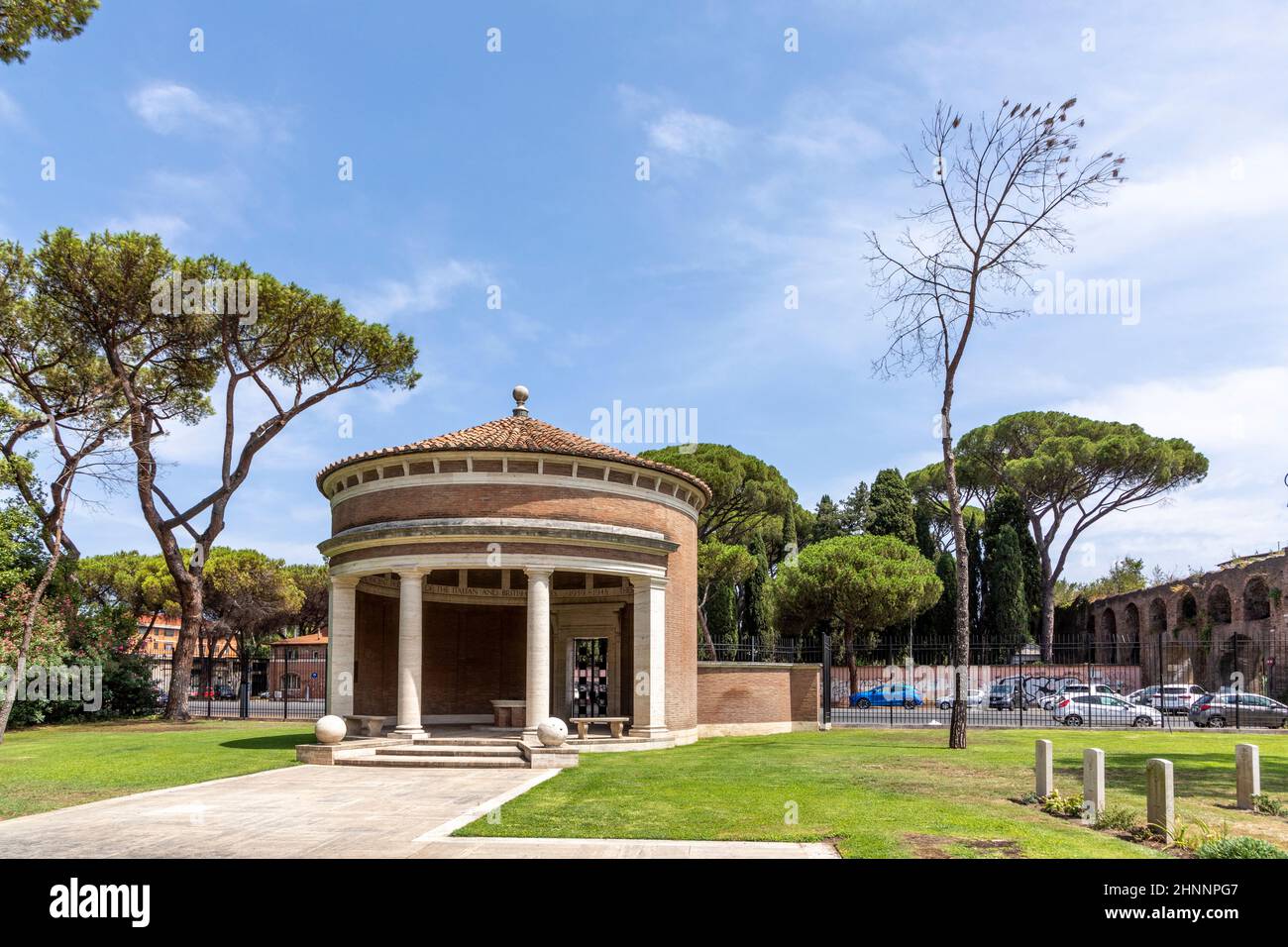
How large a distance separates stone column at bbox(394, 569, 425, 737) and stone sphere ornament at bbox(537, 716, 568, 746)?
3.36 meters

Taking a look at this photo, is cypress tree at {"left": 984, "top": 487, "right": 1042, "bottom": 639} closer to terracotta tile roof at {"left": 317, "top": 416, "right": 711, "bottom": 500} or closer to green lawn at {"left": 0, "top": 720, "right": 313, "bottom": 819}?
terracotta tile roof at {"left": 317, "top": 416, "right": 711, "bottom": 500}

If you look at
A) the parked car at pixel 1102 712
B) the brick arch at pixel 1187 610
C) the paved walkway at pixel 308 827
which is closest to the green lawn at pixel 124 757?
the paved walkway at pixel 308 827

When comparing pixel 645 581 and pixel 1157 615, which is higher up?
pixel 645 581

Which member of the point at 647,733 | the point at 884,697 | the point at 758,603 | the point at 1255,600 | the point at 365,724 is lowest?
the point at 884,697

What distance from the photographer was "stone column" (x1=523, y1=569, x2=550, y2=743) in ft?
70.4

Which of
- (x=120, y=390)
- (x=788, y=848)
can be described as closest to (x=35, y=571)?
(x=120, y=390)

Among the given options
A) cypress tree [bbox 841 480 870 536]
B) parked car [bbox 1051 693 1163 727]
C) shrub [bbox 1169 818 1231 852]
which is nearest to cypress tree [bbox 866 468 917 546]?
cypress tree [bbox 841 480 870 536]

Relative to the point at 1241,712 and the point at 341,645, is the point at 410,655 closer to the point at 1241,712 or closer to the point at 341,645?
the point at 341,645

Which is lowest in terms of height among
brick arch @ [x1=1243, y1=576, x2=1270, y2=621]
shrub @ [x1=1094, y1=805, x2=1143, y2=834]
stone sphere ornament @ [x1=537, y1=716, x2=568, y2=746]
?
stone sphere ornament @ [x1=537, y1=716, x2=568, y2=746]

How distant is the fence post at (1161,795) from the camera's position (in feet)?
35.0

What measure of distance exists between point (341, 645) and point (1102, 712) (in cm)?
2516

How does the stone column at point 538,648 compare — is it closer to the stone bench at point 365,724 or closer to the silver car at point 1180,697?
the stone bench at point 365,724

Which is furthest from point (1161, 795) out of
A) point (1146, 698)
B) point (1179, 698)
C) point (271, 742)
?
point (1179, 698)

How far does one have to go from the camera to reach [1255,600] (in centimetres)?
4541
